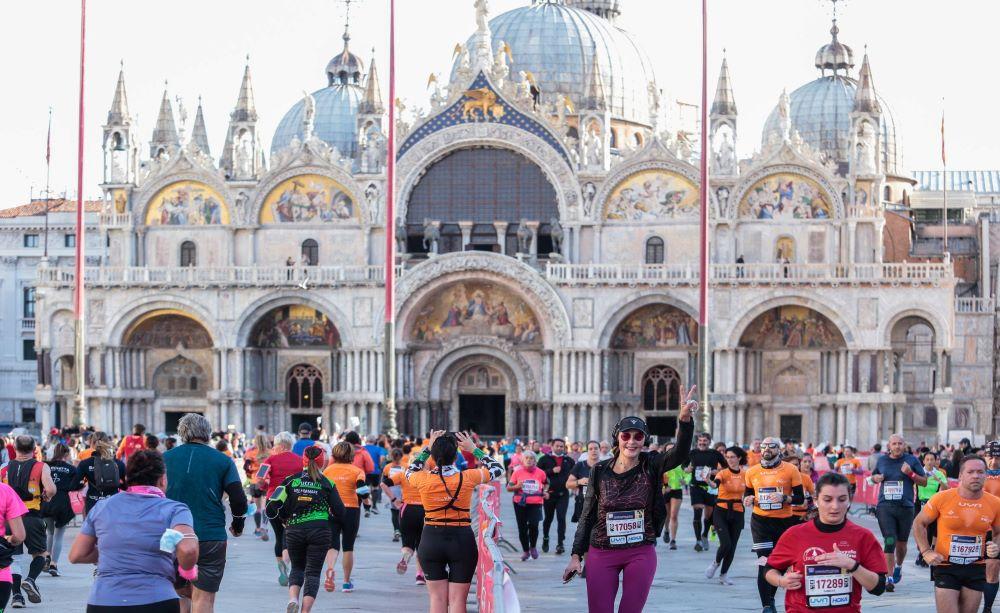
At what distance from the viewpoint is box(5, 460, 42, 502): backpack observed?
2019 cm

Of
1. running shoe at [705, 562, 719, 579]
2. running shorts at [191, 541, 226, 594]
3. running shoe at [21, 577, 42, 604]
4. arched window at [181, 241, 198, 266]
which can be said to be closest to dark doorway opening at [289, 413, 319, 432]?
arched window at [181, 241, 198, 266]

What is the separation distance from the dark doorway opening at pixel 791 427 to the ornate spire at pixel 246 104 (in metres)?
20.7

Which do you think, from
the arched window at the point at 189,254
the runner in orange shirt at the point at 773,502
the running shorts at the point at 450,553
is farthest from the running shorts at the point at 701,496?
the arched window at the point at 189,254

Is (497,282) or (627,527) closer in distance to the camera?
(627,527)

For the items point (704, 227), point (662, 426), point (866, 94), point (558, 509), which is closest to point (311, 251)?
point (662, 426)

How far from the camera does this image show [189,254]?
62875 mm

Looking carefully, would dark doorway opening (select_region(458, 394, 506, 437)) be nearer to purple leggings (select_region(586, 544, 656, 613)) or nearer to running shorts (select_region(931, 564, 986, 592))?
running shorts (select_region(931, 564, 986, 592))

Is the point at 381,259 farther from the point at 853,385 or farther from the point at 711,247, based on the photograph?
the point at 853,385

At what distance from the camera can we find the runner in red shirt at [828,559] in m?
11.9

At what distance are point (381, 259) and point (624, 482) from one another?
46880 mm

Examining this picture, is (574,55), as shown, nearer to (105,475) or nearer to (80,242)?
(80,242)

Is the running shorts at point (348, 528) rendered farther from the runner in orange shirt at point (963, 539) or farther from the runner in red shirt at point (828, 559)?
the runner in red shirt at point (828, 559)

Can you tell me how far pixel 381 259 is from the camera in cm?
6112

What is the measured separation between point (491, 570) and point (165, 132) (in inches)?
1990
